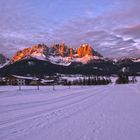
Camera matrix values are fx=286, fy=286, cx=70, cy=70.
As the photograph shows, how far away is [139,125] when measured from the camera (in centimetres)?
1032

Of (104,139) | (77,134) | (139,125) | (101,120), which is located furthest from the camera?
(101,120)

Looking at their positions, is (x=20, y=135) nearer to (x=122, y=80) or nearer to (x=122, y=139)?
(x=122, y=139)

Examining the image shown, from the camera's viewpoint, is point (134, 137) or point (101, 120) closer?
point (134, 137)

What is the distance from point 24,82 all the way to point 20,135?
125291 millimetres

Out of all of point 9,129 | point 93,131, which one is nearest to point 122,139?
point 93,131

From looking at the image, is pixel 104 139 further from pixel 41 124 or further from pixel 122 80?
pixel 122 80

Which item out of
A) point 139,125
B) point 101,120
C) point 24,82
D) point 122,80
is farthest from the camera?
point 122,80

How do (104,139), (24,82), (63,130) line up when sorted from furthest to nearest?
1. (24,82)
2. (63,130)
3. (104,139)

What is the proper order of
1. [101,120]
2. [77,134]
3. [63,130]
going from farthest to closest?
[101,120] < [63,130] < [77,134]

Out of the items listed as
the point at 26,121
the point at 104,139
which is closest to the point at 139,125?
the point at 104,139

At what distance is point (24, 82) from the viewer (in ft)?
433

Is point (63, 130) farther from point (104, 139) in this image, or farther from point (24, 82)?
point (24, 82)

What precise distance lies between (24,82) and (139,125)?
124 metres

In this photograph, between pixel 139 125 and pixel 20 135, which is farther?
pixel 139 125
